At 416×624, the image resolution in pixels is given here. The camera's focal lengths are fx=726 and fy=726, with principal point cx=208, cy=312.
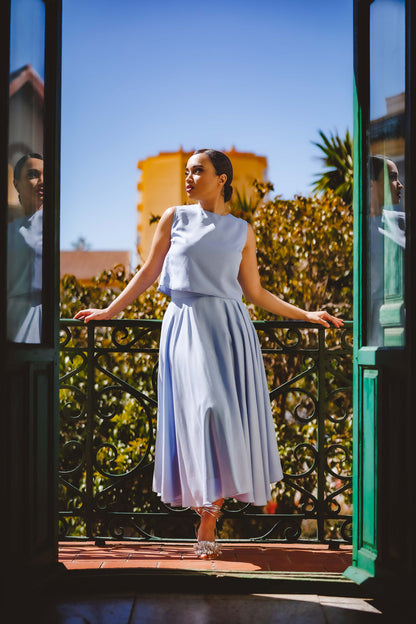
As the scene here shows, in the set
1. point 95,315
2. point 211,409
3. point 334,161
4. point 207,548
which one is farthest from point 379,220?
point 334,161

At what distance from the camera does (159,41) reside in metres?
22.8

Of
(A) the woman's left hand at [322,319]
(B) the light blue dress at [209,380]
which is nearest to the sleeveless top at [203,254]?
(B) the light blue dress at [209,380]

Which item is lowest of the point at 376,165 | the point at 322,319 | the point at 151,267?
the point at 322,319

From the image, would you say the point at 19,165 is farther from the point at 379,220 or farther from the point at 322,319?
the point at 322,319

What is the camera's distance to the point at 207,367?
3193mm

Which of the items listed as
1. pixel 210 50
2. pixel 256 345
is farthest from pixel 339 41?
pixel 256 345

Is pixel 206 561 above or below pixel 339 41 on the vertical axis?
below

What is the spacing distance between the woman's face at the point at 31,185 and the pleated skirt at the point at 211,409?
77 cm

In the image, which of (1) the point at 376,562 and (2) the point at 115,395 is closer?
(1) the point at 376,562

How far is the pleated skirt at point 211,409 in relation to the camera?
10.3 ft

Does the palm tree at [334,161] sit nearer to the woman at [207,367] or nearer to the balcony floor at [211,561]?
the woman at [207,367]

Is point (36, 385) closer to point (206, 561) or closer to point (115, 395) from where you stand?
point (206, 561)

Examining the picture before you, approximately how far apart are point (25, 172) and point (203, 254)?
2.83 feet

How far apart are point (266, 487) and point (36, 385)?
1.18 metres
